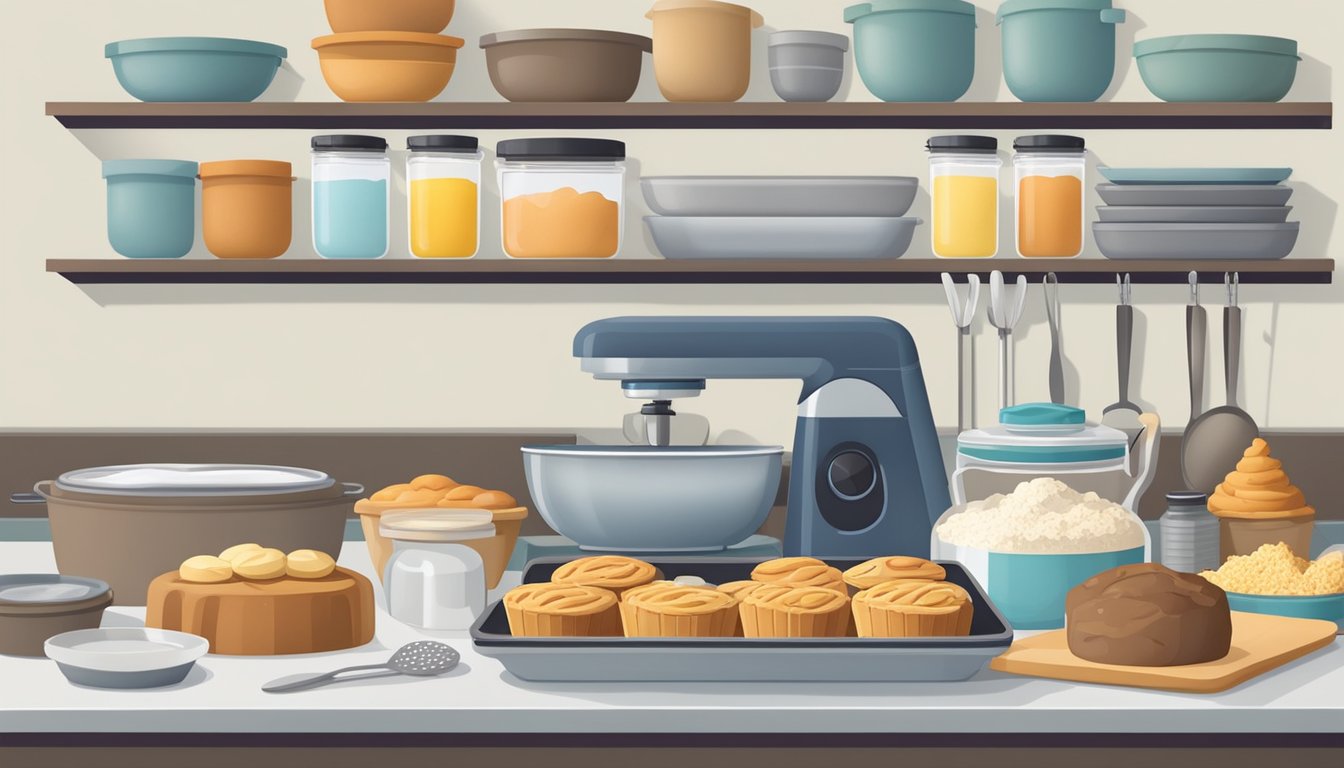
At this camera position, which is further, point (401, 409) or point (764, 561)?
point (401, 409)

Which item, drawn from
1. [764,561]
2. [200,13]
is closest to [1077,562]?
[764,561]

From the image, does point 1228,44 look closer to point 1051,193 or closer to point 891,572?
point 1051,193

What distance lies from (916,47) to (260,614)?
1.33 meters

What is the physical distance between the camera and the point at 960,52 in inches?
93.3

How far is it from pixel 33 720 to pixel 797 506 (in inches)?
37.8

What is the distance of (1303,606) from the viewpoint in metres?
1.70

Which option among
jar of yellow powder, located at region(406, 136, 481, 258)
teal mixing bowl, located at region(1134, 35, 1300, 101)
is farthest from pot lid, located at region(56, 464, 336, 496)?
teal mixing bowl, located at region(1134, 35, 1300, 101)

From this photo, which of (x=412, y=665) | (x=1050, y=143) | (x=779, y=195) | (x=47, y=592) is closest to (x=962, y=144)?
(x=1050, y=143)

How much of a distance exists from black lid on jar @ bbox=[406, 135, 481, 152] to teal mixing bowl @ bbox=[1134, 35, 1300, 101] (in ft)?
3.49

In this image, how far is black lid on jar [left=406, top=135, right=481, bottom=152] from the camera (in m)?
2.33

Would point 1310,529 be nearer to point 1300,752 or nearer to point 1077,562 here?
point 1077,562

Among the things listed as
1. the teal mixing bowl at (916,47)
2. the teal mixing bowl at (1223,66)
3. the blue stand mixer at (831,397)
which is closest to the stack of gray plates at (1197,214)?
the teal mixing bowl at (1223,66)

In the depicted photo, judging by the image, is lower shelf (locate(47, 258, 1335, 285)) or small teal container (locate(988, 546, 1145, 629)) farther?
lower shelf (locate(47, 258, 1335, 285))

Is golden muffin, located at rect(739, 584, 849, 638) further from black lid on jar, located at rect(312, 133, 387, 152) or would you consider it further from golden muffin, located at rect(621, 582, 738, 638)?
black lid on jar, located at rect(312, 133, 387, 152)
